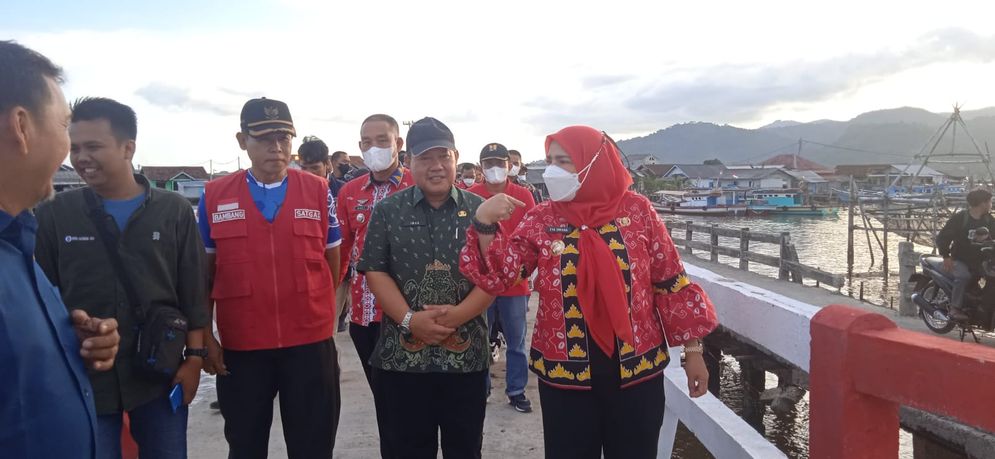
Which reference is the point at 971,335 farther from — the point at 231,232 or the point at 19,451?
the point at 19,451

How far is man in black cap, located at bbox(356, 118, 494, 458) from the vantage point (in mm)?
2664

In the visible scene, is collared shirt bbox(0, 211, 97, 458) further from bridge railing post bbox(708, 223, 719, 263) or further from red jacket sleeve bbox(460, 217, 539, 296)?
bridge railing post bbox(708, 223, 719, 263)

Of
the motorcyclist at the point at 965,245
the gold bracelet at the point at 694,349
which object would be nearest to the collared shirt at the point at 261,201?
the gold bracelet at the point at 694,349

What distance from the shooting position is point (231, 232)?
2.75 metres

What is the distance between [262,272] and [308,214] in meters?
0.35

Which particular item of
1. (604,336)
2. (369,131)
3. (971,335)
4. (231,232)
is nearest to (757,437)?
(604,336)

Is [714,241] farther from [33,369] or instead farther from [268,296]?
[33,369]

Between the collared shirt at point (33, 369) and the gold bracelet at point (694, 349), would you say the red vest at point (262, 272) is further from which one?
the gold bracelet at point (694, 349)

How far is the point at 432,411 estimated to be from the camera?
9.07 ft

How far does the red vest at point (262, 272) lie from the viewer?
2729 millimetres

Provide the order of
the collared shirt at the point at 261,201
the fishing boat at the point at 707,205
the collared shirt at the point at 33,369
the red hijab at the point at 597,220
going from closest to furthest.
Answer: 1. the collared shirt at the point at 33,369
2. the red hijab at the point at 597,220
3. the collared shirt at the point at 261,201
4. the fishing boat at the point at 707,205

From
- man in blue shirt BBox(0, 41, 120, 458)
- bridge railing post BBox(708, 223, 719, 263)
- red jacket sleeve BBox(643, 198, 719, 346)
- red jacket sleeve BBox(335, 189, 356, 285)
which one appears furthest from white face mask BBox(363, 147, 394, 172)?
bridge railing post BBox(708, 223, 719, 263)

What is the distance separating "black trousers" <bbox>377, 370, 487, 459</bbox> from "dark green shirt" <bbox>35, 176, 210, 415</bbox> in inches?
37.0

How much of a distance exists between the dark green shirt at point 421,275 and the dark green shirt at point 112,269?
796 millimetres
